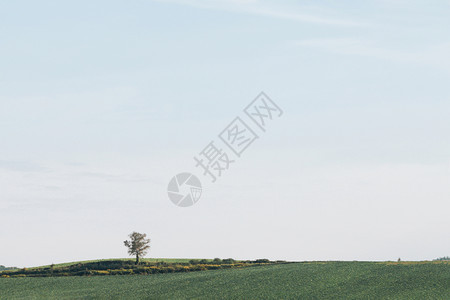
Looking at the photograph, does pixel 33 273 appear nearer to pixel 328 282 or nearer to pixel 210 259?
pixel 210 259

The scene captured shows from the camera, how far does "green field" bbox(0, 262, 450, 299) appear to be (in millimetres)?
Result: 57906

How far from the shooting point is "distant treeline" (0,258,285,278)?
86.1 meters

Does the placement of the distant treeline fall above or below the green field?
above

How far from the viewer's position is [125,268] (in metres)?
92.2

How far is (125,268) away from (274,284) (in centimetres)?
3647

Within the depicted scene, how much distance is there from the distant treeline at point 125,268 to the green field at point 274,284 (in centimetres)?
511

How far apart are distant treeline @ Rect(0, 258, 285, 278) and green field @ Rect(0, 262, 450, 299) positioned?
5.11 m

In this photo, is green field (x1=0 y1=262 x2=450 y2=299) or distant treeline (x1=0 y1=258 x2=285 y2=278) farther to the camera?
distant treeline (x1=0 y1=258 x2=285 y2=278)

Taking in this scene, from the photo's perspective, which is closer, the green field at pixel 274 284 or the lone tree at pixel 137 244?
the green field at pixel 274 284

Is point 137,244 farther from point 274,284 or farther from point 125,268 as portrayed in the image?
point 274,284

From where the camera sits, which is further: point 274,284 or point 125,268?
point 125,268

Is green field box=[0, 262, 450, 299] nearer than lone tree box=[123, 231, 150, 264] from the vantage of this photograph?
Yes

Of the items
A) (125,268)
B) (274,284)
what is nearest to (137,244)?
(125,268)

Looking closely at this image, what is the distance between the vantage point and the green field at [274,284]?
2280 inches
